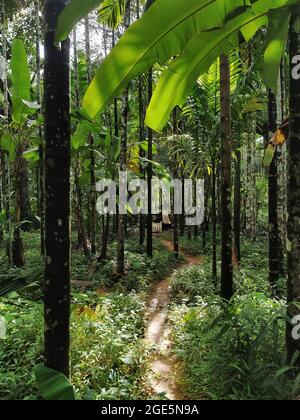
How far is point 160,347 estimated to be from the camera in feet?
21.1

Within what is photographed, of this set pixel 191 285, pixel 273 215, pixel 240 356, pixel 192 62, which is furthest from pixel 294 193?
pixel 191 285

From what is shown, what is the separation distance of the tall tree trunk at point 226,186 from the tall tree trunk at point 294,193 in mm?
2822

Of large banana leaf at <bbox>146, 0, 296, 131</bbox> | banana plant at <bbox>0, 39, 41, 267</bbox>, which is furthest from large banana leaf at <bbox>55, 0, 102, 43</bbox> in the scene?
banana plant at <bbox>0, 39, 41, 267</bbox>

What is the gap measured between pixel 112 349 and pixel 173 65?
3968 millimetres

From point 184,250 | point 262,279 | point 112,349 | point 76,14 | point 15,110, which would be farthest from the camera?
point 184,250

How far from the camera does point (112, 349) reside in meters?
5.36

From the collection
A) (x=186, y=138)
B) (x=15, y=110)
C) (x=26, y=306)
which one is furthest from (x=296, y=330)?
(x=186, y=138)

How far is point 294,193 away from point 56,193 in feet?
7.41

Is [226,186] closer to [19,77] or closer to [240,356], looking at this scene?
[240,356]

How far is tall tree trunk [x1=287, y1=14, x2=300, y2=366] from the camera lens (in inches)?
143

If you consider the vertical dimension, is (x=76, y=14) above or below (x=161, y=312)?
above

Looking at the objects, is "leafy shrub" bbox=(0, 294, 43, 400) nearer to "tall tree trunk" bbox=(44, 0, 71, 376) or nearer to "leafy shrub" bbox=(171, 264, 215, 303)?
"tall tree trunk" bbox=(44, 0, 71, 376)

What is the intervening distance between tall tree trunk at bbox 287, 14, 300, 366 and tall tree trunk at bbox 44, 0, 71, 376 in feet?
6.98
